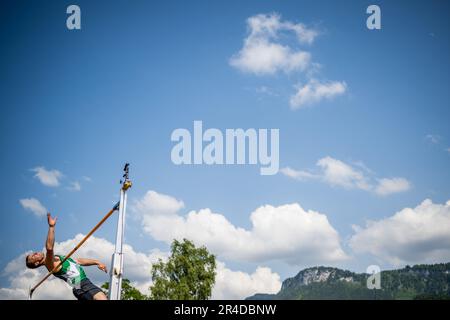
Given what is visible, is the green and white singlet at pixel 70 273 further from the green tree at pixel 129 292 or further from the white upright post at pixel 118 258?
the green tree at pixel 129 292

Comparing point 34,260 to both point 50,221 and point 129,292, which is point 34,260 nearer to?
point 50,221

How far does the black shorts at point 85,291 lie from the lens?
7.98 metres

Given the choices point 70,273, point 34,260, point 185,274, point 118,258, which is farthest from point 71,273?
point 185,274

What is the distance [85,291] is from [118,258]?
116cm

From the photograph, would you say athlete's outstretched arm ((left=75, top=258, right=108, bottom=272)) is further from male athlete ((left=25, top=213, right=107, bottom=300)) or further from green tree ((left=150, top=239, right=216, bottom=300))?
green tree ((left=150, top=239, right=216, bottom=300))

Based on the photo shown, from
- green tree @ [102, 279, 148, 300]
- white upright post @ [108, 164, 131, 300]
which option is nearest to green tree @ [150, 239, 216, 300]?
green tree @ [102, 279, 148, 300]

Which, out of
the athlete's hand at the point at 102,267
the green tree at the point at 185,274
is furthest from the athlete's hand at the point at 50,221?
the green tree at the point at 185,274

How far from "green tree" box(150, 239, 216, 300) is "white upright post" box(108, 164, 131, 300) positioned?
33.1 metres

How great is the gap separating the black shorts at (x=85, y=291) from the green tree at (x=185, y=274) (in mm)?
34353
